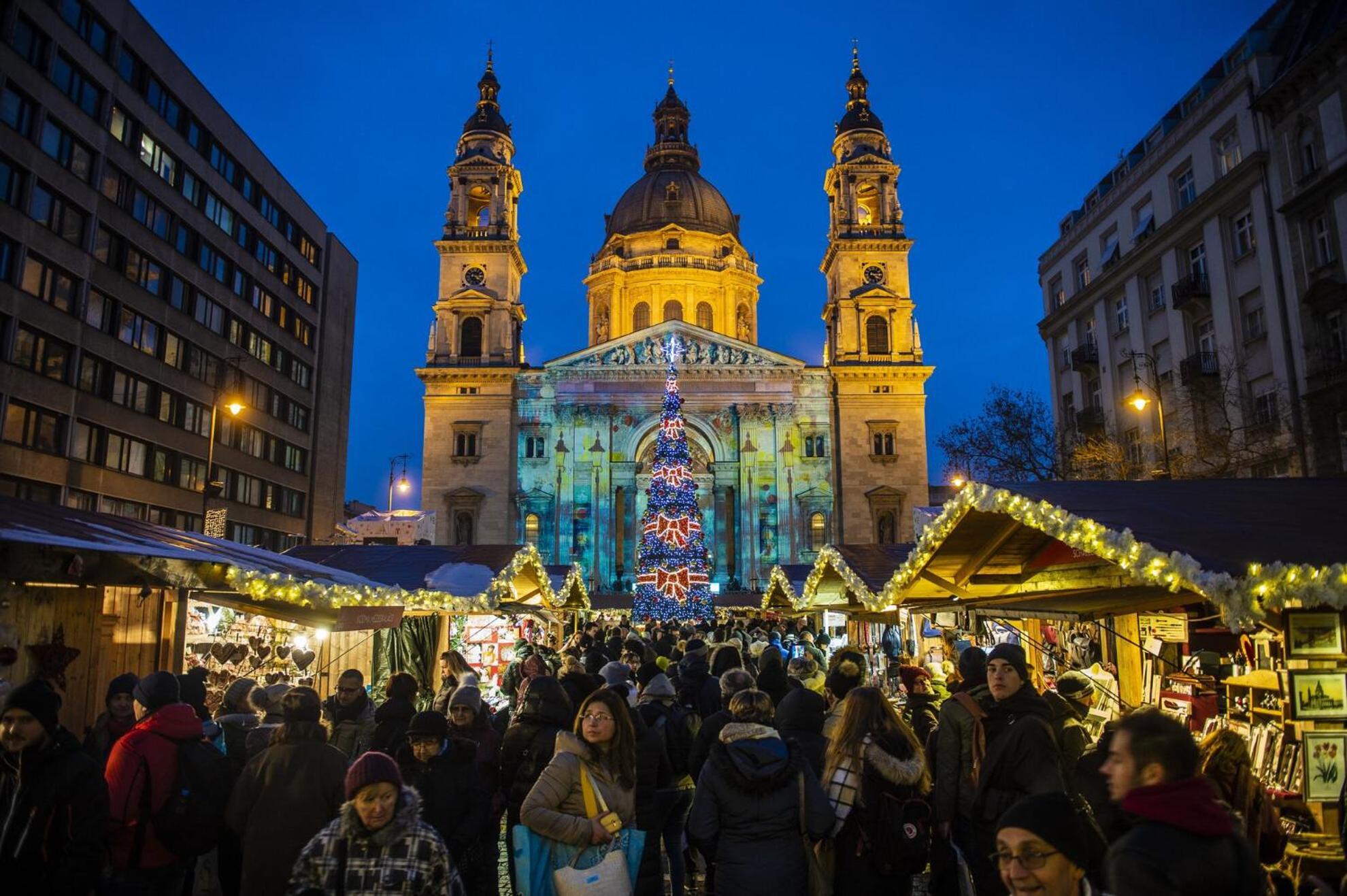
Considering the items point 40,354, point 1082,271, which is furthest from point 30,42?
point 1082,271

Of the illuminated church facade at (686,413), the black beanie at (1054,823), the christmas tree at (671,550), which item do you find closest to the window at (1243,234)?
the christmas tree at (671,550)

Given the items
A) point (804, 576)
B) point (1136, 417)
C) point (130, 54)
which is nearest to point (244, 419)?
point (130, 54)

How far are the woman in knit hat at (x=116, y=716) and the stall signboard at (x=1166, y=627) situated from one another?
32.4ft

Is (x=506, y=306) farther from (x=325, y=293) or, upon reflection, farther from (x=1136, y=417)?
(x=1136, y=417)

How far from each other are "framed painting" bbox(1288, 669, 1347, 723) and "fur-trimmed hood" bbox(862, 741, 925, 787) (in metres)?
4.01

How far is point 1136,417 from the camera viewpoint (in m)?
34.9

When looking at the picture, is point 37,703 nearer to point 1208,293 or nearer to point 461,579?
point 461,579

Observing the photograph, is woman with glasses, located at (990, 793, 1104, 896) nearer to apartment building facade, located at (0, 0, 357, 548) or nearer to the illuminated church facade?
apartment building facade, located at (0, 0, 357, 548)

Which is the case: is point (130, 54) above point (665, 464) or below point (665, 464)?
above

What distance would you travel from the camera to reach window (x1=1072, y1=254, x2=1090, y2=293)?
132 feet

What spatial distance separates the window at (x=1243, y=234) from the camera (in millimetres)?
29500

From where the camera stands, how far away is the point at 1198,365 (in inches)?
1210

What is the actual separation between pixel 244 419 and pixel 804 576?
2809 centimetres

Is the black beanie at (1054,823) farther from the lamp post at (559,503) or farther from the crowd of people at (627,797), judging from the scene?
the lamp post at (559,503)
